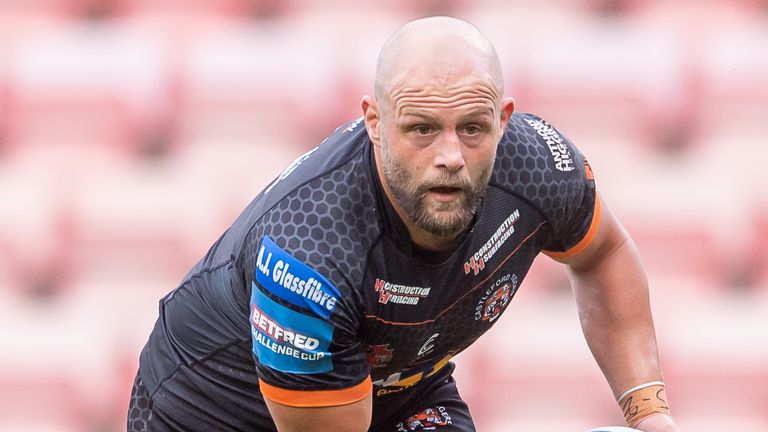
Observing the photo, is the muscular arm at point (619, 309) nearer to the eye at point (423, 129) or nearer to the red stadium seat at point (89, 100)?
the eye at point (423, 129)

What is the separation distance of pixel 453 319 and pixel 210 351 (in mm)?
474

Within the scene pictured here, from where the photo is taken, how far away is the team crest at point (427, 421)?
2.80m

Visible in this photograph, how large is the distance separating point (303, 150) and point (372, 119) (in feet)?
7.65

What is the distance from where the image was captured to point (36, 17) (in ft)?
16.4

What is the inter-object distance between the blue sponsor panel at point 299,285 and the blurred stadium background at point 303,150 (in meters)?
1.90

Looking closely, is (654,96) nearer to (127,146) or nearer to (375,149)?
(127,146)

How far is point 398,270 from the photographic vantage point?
93.7 inches

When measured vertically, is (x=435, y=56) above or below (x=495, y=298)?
above

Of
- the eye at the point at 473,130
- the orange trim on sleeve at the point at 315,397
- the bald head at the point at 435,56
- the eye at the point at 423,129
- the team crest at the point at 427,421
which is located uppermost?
the bald head at the point at 435,56

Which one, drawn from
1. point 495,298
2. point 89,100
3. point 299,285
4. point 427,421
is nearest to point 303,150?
point 89,100

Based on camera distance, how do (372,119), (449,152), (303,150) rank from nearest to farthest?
(449,152) < (372,119) < (303,150)

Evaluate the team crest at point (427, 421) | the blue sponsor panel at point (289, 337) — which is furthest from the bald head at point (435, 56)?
the team crest at point (427, 421)

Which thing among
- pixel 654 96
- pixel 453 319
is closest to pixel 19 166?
pixel 654 96

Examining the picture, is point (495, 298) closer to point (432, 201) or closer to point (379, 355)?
point (379, 355)
